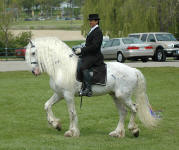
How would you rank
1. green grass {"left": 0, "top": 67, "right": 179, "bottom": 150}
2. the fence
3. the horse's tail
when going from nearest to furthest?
green grass {"left": 0, "top": 67, "right": 179, "bottom": 150} → the horse's tail → the fence

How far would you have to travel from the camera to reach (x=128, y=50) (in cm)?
3403

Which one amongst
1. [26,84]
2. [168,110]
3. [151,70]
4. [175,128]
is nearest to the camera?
[175,128]

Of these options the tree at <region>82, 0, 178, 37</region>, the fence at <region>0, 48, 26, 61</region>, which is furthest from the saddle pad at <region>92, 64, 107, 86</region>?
the tree at <region>82, 0, 178, 37</region>

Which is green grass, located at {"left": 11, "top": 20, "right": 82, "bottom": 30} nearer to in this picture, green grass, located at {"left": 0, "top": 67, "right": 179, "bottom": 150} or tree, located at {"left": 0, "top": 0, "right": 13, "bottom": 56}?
tree, located at {"left": 0, "top": 0, "right": 13, "bottom": 56}

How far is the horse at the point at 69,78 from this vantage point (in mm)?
10297

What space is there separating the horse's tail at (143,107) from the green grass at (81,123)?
0.27m

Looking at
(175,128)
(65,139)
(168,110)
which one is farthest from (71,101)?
(168,110)

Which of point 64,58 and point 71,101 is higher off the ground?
point 64,58

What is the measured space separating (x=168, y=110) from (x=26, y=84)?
8.79 meters

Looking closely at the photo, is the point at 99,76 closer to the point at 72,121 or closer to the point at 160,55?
the point at 72,121

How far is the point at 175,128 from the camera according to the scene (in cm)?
1134

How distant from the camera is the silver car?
1340 inches

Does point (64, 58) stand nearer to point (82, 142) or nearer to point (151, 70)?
point (82, 142)

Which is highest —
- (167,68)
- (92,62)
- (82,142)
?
(92,62)
